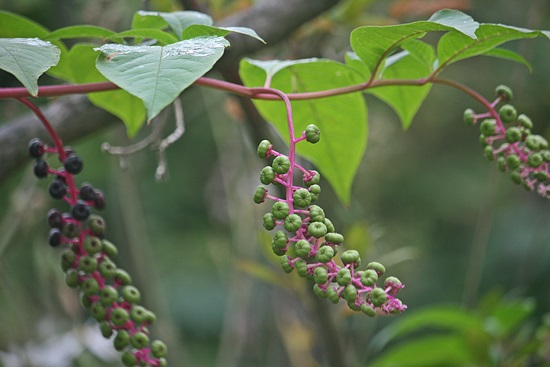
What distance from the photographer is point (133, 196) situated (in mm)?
1515

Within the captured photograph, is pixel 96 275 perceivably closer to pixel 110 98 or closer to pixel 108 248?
pixel 108 248

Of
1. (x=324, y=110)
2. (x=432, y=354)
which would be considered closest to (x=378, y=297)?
(x=324, y=110)

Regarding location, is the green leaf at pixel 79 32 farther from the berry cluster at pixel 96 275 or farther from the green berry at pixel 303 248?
the green berry at pixel 303 248

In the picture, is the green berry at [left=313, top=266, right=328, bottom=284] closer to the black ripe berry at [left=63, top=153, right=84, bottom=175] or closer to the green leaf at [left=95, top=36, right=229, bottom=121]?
the green leaf at [left=95, top=36, right=229, bottom=121]

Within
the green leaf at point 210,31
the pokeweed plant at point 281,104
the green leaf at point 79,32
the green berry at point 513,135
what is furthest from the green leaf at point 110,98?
the green berry at point 513,135

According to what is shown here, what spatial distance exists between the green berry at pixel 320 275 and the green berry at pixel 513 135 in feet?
0.84

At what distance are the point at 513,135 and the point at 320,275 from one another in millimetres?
264

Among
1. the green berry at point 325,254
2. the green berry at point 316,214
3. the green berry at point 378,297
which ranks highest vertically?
the green berry at point 316,214

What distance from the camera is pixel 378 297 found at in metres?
0.49

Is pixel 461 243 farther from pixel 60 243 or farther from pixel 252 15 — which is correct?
pixel 60 243

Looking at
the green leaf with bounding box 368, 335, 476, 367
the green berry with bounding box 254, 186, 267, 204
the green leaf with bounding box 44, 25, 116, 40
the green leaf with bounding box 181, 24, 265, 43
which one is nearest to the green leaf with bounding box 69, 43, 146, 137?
the green leaf with bounding box 44, 25, 116, 40

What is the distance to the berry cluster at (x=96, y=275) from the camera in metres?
0.62

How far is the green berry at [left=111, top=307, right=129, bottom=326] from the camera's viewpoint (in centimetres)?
62

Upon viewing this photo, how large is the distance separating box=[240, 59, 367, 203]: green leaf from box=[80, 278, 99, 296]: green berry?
0.25m
